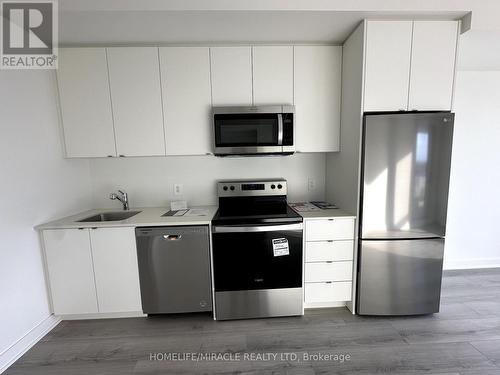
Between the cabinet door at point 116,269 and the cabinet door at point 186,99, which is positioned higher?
the cabinet door at point 186,99

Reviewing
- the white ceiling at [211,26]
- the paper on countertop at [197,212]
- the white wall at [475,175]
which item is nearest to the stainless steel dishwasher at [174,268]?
the paper on countertop at [197,212]

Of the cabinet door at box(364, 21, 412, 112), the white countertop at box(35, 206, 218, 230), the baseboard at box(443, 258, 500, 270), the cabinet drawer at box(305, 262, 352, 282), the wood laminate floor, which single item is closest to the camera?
the wood laminate floor

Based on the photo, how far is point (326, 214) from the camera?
1.94 meters

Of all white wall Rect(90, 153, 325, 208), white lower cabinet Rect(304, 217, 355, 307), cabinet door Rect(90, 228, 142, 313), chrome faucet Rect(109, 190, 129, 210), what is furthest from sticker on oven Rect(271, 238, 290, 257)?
chrome faucet Rect(109, 190, 129, 210)

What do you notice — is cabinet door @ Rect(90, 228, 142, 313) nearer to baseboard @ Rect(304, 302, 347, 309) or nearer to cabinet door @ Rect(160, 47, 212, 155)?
cabinet door @ Rect(160, 47, 212, 155)

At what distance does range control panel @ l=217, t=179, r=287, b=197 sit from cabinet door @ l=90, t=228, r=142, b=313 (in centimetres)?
93

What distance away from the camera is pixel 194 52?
194cm

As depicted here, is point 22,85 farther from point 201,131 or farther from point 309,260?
point 309,260

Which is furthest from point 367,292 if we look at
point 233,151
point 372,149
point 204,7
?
point 204,7

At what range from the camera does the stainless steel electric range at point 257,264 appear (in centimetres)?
182

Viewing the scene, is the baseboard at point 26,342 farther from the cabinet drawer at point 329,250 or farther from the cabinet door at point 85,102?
the cabinet drawer at point 329,250

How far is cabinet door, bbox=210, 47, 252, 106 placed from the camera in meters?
1.95

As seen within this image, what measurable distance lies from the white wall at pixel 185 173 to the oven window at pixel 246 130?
0.42m

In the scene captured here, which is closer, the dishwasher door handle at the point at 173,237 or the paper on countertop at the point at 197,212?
the dishwasher door handle at the point at 173,237
